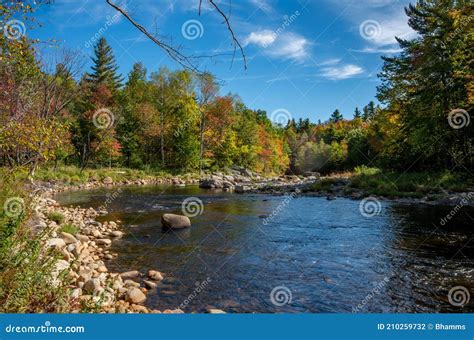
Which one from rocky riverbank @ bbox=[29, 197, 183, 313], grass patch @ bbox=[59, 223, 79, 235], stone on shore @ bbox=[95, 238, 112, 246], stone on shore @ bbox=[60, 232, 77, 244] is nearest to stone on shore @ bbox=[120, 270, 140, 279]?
rocky riverbank @ bbox=[29, 197, 183, 313]

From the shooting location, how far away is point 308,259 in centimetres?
867

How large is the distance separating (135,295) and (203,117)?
36.8m

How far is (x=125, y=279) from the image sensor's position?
7.20 metres

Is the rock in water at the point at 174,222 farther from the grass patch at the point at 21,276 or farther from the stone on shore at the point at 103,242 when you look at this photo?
the grass patch at the point at 21,276

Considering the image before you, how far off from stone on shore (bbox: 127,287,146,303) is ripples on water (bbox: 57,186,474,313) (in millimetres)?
141

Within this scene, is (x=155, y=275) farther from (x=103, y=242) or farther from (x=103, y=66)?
(x=103, y=66)

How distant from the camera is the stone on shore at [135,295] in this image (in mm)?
6102

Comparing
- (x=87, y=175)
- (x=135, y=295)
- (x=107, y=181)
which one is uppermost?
(x=87, y=175)

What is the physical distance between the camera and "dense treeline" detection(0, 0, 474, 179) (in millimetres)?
16703

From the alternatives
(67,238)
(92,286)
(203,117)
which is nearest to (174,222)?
(67,238)

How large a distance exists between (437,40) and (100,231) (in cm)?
2543

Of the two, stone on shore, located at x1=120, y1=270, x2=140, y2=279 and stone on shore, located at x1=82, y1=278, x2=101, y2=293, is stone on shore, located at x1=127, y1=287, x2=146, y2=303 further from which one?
stone on shore, located at x1=120, y1=270, x2=140, y2=279

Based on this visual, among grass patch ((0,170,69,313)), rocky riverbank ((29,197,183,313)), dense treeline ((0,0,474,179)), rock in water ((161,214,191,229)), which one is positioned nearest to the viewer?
grass patch ((0,170,69,313))

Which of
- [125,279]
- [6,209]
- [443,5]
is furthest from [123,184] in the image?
[443,5]
